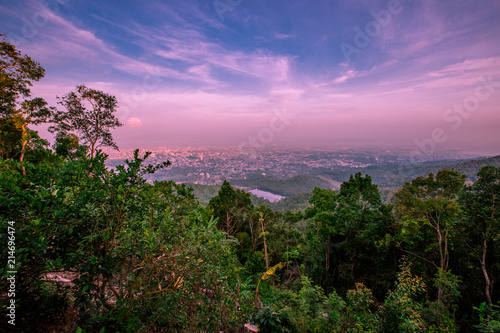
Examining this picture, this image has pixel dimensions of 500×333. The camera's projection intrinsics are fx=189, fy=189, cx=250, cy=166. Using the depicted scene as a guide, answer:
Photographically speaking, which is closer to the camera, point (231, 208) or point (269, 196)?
point (231, 208)

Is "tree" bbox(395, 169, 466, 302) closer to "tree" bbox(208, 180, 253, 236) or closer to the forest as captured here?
the forest

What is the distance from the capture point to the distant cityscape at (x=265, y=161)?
92.1 metres

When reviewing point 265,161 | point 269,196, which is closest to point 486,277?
point 269,196

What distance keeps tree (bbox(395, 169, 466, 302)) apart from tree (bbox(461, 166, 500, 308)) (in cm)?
49

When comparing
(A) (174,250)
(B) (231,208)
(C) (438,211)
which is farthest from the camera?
(B) (231,208)

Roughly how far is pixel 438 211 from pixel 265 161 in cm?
11972

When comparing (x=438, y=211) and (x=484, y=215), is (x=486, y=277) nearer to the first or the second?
(x=484, y=215)

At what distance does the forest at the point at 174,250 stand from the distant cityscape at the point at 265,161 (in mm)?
72757

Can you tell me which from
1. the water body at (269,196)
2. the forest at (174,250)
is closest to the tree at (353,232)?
the forest at (174,250)

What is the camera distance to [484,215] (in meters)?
8.55

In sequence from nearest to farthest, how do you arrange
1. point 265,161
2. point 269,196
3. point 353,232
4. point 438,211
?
point 438,211, point 353,232, point 269,196, point 265,161

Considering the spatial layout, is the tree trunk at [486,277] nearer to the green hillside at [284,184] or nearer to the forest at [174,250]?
the forest at [174,250]

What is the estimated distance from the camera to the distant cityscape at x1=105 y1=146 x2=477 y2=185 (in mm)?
92125

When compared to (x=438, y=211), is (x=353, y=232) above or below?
below
